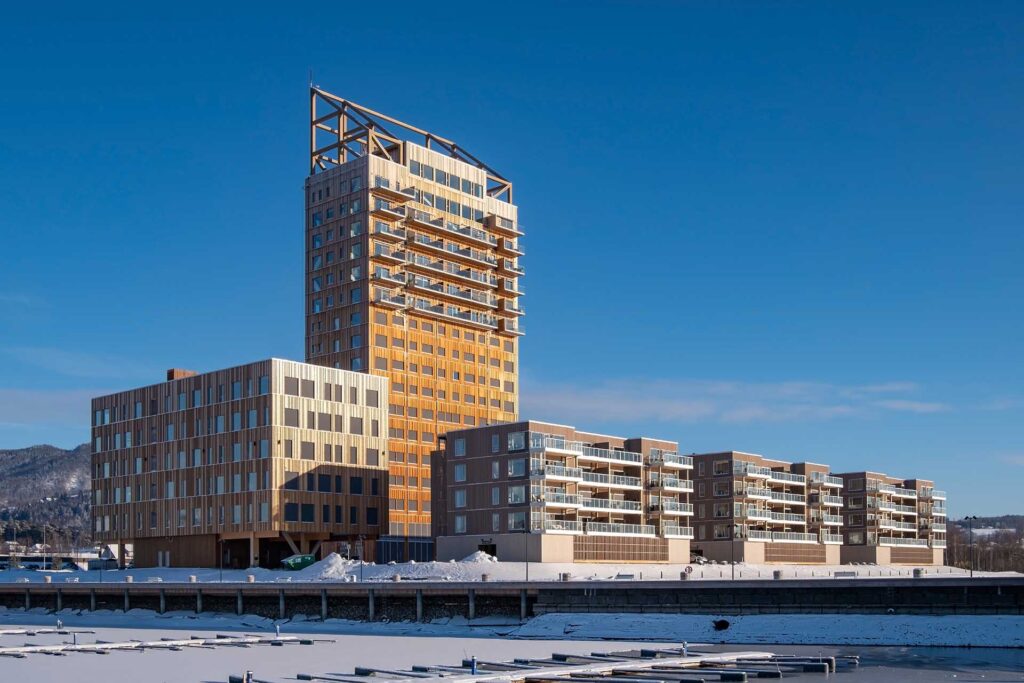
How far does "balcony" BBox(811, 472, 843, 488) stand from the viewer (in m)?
168

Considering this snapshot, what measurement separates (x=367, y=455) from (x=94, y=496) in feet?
112

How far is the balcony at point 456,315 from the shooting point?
166000mm

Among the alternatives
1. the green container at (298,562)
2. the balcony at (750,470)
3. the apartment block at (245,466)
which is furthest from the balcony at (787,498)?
the green container at (298,562)

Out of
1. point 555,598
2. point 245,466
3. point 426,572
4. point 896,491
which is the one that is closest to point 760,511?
point 896,491

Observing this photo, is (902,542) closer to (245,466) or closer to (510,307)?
(510,307)

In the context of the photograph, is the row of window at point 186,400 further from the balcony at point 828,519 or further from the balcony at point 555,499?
the balcony at point 828,519

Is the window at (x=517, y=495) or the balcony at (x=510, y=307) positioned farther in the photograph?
the balcony at (x=510, y=307)

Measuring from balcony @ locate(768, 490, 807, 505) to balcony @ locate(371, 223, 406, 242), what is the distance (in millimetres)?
57662

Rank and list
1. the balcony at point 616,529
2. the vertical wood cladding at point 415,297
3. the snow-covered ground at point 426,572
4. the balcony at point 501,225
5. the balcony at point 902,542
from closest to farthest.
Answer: the snow-covered ground at point 426,572 < the balcony at point 616,529 < the vertical wood cladding at point 415,297 < the balcony at point 501,225 < the balcony at point 902,542

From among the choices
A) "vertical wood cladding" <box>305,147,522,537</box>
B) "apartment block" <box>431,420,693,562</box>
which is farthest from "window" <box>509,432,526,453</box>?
"vertical wood cladding" <box>305,147,522,537</box>

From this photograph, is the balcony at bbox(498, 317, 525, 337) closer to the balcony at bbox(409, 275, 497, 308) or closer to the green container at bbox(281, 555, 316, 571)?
the balcony at bbox(409, 275, 497, 308)

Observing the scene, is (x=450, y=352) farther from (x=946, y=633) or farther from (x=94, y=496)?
(x=946, y=633)

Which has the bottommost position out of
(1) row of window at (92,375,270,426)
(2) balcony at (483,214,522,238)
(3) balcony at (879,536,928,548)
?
(3) balcony at (879,536,928,548)

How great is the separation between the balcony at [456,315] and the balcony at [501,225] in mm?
12224
